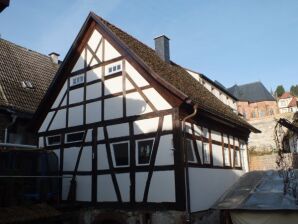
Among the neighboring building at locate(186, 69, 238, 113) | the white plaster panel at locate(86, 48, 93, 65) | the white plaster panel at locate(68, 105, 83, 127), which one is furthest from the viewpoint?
the neighboring building at locate(186, 69, 238, 113)

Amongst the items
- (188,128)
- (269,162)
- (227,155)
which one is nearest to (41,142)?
(188,128)

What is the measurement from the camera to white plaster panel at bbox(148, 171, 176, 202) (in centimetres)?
1034

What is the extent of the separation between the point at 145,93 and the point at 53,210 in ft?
16.4

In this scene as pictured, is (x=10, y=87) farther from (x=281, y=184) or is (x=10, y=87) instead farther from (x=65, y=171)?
(x=281, y=184)

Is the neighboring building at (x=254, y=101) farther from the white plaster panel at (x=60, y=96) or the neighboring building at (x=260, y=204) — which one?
the white plaster panel at (x=60, y=96)

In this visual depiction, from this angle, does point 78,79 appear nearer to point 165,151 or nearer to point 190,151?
point 165,151

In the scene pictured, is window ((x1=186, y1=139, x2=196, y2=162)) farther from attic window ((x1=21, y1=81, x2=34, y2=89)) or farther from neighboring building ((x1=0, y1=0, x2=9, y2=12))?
attic window ((x1=21, y1=81, x2=34, y2=89))

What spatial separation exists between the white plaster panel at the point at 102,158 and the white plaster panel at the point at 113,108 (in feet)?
3.69

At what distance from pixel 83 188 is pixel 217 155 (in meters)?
5.23

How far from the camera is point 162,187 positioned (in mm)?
10555

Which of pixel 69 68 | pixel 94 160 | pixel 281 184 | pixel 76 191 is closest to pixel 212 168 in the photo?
pixel 281 184

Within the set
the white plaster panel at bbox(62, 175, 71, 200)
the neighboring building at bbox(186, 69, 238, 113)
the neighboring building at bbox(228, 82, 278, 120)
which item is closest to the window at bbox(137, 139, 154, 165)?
the white plaster panel at bbox(62, 175, 71, 200)

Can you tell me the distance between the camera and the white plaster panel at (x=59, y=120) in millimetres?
14250

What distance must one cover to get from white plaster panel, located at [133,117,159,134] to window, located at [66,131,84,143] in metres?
2.76
